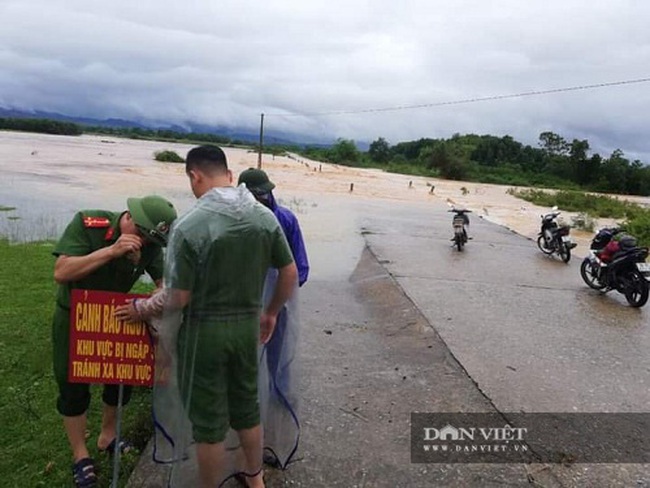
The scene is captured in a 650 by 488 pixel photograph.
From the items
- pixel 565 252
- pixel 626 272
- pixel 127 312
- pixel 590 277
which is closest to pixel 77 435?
pixel 127 312

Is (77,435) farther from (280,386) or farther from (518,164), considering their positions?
(518,164)

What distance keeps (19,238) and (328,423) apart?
1012 cm

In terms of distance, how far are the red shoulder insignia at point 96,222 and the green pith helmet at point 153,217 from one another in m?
0.19

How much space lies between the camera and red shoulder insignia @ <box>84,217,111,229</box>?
246 cm

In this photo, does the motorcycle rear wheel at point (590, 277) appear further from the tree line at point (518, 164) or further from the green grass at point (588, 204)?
the tree line at point (518, 164)

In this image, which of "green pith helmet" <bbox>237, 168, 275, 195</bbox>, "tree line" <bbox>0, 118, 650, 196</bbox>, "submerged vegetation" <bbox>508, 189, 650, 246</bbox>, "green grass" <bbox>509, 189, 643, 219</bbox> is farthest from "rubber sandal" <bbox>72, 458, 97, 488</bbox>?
"tree line" <bbox>0, 118, 650, 196</bbox>

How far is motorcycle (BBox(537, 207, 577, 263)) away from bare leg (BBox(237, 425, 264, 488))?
31.3 ft

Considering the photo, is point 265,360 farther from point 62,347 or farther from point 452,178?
point 452,178

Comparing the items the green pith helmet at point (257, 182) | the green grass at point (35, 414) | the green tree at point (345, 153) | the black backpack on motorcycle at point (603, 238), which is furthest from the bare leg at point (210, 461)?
the green tree at point (345, 153)

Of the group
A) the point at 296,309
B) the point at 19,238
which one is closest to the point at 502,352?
the point at 296,309

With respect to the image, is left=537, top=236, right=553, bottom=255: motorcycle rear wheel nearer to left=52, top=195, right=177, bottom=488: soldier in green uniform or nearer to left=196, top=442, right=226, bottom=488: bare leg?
left=52, top=195, right=177, bottom=488: soldier in green uniform

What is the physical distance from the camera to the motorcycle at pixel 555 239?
1055 centimetres

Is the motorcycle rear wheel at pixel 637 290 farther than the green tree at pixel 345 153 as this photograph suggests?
No

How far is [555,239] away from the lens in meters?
10.8
